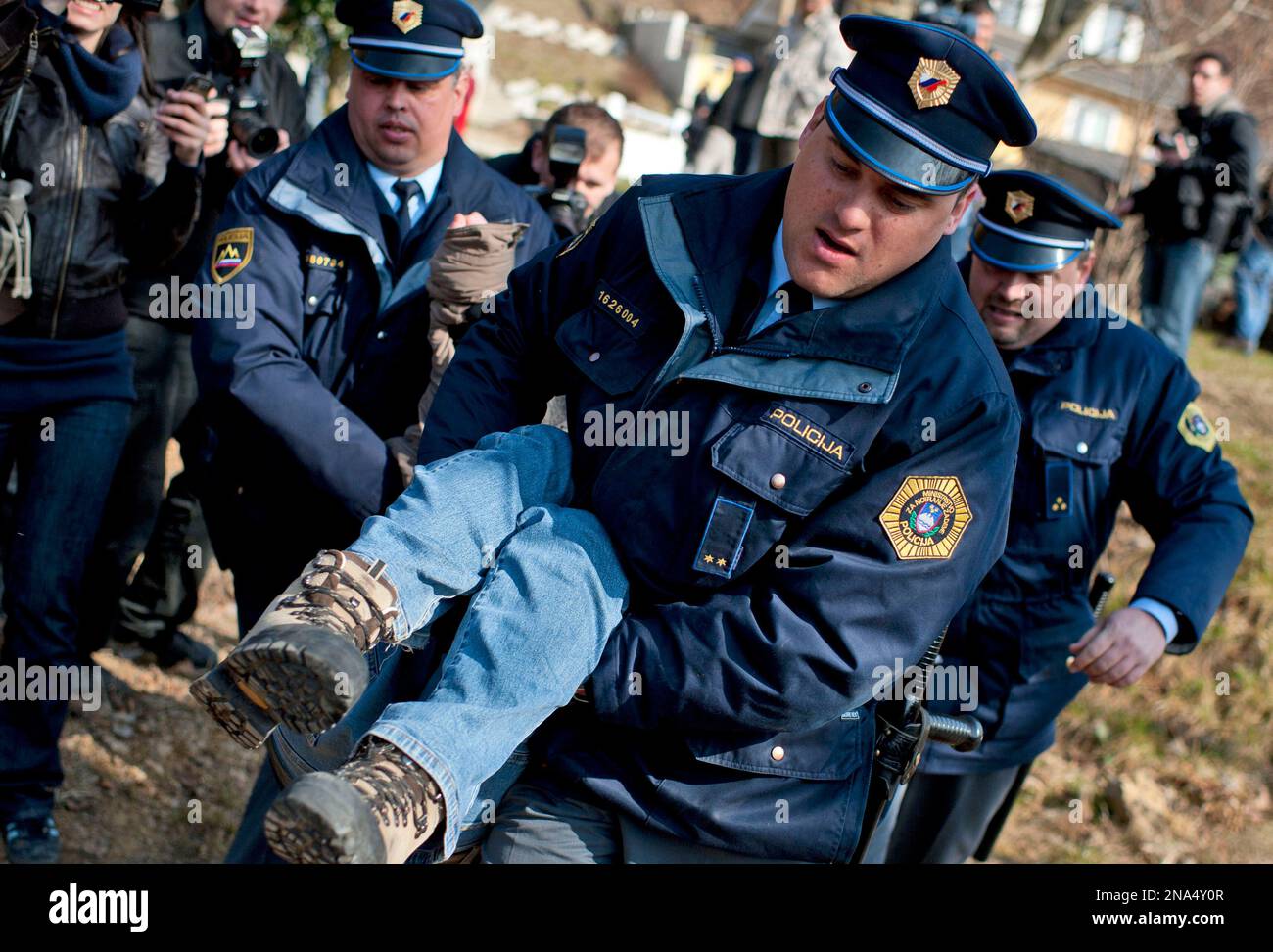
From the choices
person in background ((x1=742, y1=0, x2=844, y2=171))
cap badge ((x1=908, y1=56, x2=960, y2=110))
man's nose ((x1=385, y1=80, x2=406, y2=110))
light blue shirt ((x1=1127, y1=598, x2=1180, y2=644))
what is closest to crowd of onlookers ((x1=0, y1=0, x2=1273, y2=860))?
man's nose ((x1=385, y1=80, x2=406, y2=110))

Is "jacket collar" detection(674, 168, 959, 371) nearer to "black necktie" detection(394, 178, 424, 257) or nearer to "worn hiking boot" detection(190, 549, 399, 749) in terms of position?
"worn hiking boot" detection(190, 549, 399, 749)

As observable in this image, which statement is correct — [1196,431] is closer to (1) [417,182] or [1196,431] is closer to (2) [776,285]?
(2) [776,285]

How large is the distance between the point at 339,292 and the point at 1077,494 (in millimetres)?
2212

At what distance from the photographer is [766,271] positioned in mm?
2729

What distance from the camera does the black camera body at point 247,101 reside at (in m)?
4.37

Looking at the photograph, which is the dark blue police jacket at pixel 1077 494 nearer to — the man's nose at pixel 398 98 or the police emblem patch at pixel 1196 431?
the police emblem patch at pixel 1196 431

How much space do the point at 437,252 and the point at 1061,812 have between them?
15.0ft

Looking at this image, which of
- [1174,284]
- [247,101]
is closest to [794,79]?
[1174,284]

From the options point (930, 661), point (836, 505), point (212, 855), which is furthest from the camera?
point (212, 855)

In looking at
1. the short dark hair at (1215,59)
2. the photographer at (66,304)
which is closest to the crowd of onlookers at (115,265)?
the photographer at (66,304)

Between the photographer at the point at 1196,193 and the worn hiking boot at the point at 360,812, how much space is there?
663 centimetres

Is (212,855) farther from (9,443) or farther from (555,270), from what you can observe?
(555,270)

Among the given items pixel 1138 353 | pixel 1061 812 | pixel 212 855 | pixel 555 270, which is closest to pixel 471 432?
pixel 555 270

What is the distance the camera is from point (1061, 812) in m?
6.55
